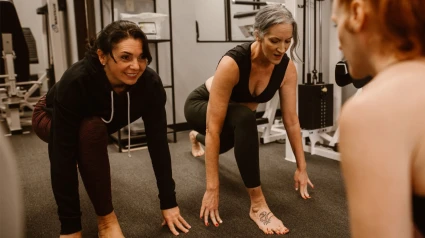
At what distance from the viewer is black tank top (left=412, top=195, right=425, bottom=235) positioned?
0.43 m

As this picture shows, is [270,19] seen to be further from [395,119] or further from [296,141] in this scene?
[395,119]

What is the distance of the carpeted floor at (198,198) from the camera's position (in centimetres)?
146

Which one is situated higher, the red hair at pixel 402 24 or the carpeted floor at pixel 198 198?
the red hair at pixel 402 24

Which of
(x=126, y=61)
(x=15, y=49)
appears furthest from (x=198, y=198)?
(x=15, y=49)

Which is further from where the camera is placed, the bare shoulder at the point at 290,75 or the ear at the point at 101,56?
the bare shoulder at the point at 290,75

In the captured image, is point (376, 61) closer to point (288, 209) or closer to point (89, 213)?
point (288, 209)

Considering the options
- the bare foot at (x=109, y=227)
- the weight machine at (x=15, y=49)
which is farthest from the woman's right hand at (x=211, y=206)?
the weight machine at (x=15, y=49)

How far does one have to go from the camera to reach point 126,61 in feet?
4.22

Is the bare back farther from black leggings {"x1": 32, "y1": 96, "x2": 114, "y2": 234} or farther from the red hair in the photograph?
black leggings {"x1": 32, "y1": 96, "x2": 114, "y2": 234}

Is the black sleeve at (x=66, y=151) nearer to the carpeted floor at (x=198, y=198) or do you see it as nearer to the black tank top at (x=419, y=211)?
the carpeted floor at (x=198, y=198)


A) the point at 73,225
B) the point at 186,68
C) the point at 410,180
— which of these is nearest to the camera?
the point at 410,180

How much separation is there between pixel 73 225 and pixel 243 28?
2.61 m

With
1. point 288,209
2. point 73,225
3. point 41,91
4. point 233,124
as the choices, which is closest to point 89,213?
point 73,225

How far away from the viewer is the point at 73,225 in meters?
1.27
